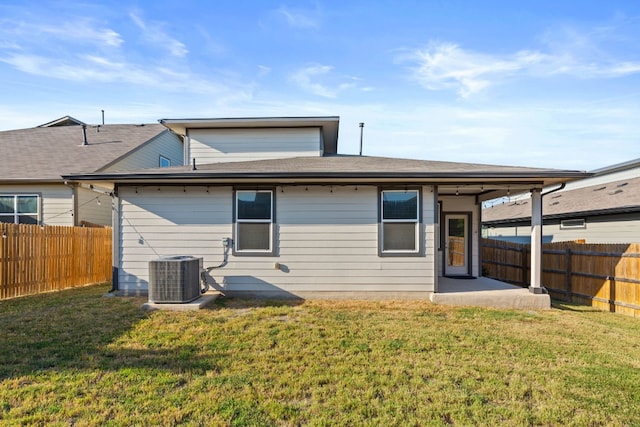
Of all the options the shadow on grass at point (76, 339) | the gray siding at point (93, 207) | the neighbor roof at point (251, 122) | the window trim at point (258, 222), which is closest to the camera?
the shadow on grass at point (76, 339)

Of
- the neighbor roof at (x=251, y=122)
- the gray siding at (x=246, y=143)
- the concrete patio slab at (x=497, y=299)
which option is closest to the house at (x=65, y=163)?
the neighbor roof at (x=251, y=122)

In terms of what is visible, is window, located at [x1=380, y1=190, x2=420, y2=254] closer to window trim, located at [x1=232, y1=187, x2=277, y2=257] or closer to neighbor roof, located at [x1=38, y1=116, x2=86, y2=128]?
window trim, located at [x1=232, y1=187, x2=277, y2=257]

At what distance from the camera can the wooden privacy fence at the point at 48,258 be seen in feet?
26.1

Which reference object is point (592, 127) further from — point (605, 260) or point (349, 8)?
point (349, 8)

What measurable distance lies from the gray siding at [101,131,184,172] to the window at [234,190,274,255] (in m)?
6.81

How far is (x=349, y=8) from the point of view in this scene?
30.7ft

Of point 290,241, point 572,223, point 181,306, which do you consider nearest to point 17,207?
point 181,306

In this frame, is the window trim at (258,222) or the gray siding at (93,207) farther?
the gray siding at (93,207)

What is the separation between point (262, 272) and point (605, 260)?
24.8 feet

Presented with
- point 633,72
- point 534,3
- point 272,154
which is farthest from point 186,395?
point 633,72

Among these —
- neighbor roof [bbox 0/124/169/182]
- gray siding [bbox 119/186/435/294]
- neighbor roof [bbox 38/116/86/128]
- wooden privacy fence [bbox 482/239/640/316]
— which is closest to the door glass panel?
wooden privacy fence [bbox 482/239/640/316]

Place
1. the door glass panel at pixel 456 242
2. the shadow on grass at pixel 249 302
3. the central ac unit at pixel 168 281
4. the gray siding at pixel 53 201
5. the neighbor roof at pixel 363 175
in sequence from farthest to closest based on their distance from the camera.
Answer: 1. the gray siding at pixel 53 201
2. the door glass panel at pixel 456 242
3. the neighbor roof at pixel 363 175
4. the shadow on grass at pixel 249 302
5. the central ac unit at pixel 168 281

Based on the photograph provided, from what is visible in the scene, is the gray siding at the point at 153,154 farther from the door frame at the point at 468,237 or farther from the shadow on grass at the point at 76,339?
the door frame at the point at 468,237

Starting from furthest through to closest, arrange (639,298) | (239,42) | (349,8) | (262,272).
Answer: (239,42) < (349,8) < (262,272) < (639,298)
